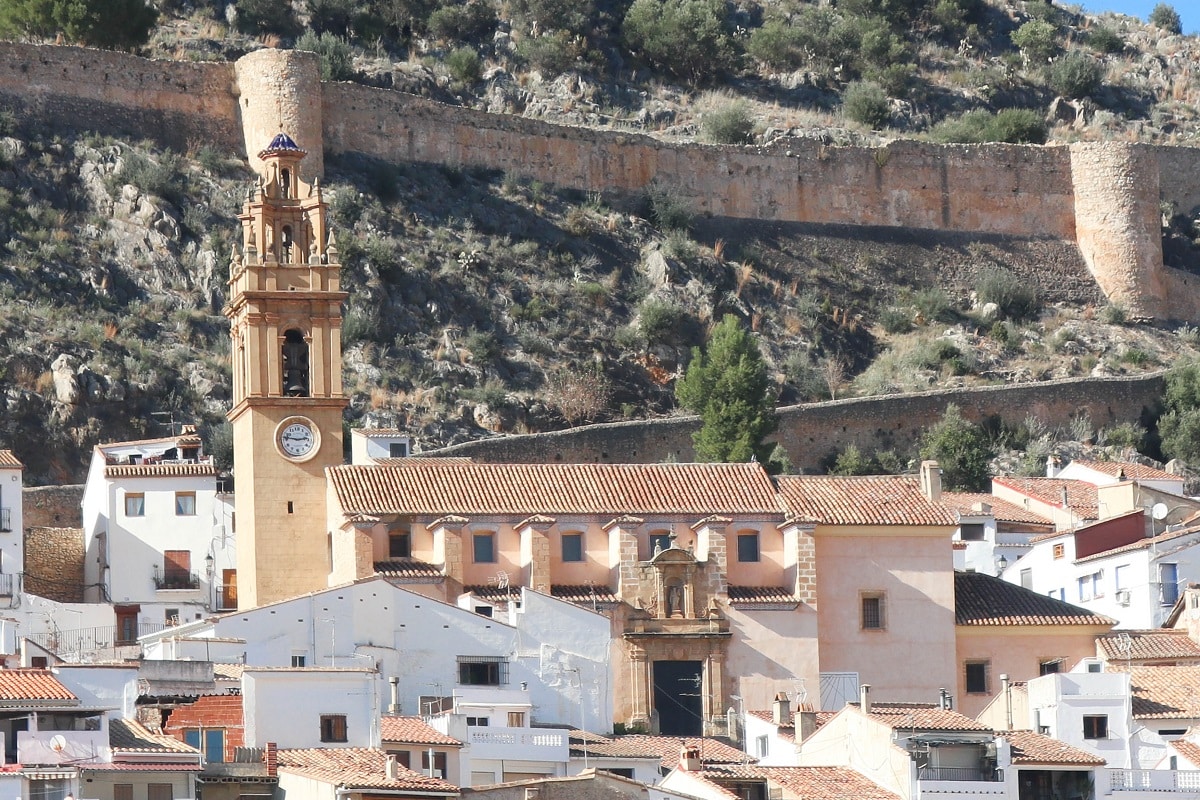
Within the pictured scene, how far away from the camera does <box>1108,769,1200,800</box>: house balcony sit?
45031 mm

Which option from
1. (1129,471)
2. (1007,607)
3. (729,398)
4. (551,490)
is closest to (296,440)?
(551,490)

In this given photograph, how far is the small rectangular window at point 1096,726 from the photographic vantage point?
4897 centimetres

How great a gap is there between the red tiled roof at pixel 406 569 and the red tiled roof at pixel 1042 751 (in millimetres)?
12713

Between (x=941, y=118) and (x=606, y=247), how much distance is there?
20.5 meters

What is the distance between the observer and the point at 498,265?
87.4 metres

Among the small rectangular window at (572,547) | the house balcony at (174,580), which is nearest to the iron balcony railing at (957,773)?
the small rectangular window at (572,547)

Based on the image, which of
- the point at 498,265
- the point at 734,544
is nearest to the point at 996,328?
the point at 498,265

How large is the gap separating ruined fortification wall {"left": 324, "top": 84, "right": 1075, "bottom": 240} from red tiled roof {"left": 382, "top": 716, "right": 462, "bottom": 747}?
4340 centimetres

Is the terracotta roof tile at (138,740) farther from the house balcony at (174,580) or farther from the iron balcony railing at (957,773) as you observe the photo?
the house balcony at (174,580)

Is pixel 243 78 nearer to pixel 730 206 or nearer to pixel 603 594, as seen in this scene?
pixel 730 206

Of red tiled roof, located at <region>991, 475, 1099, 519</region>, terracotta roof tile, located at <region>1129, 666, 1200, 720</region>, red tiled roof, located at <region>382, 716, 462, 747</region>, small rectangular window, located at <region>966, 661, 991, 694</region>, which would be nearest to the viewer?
red tiled roof, located at <region>382, 716, 462, 747</region>

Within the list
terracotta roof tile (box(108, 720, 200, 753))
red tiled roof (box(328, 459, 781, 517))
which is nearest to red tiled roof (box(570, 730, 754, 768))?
red tiled roof (box(328, 459, 781, 517))

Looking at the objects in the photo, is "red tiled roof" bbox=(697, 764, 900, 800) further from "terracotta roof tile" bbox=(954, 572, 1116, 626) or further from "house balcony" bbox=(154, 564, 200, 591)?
"house balcony" bbox=(154, 564, 200, 591)

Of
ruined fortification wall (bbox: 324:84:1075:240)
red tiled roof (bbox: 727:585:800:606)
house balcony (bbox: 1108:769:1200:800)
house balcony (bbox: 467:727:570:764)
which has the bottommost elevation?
house balcony (bbox: 1108:769:1200:800)
